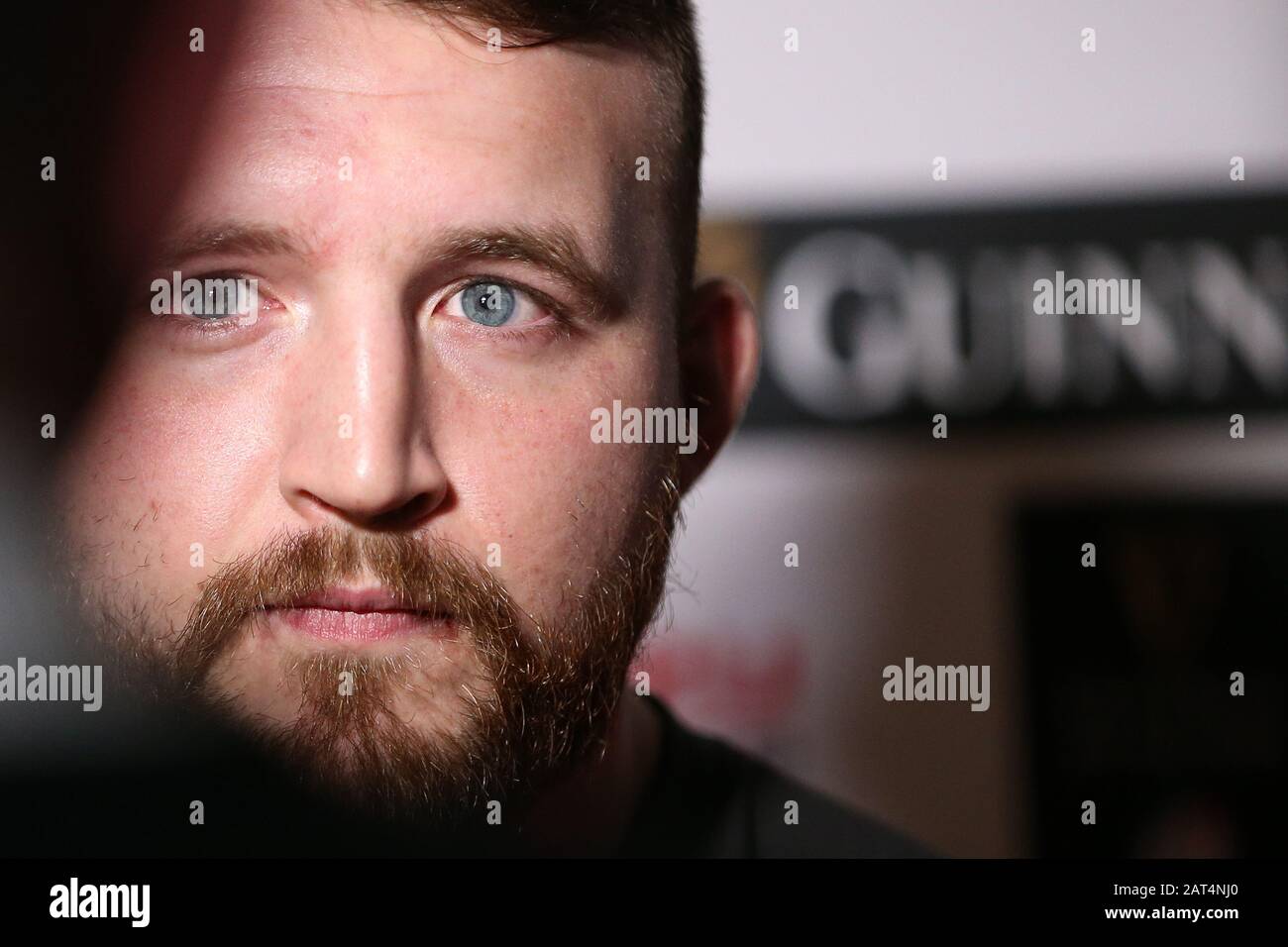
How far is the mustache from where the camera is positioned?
0.94m

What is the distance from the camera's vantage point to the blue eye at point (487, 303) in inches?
37.4

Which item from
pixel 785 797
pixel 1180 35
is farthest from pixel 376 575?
pixel 1180 35

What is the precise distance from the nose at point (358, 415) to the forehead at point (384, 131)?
73 mm

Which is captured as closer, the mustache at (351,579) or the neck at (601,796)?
the mustache at (351,579)

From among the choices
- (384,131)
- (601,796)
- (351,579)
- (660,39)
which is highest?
(660,39)

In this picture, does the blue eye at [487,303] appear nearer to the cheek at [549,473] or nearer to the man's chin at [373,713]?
the cheek at [549,473]

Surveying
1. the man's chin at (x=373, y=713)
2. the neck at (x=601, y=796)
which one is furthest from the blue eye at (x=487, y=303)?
the neck at (x=601, y=796)

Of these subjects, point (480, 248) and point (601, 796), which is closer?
point (480, 248)

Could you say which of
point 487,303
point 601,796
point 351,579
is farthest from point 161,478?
point 601,796

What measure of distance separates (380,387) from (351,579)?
17cm

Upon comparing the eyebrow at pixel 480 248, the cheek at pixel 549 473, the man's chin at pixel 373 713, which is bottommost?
the man's chin at pixel 373 713

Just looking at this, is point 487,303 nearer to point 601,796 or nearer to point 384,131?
point 384,131

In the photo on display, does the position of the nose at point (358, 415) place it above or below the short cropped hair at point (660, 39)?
below

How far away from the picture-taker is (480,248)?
0.93 meters
